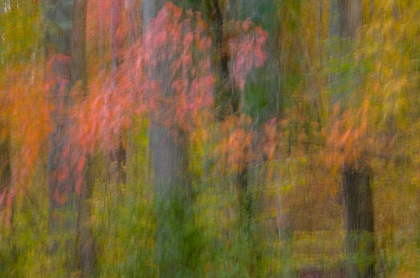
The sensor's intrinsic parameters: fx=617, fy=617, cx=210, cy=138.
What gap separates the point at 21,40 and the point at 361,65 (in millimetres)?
4316

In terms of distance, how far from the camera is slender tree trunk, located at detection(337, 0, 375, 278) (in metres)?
5.98

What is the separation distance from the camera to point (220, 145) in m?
6.47

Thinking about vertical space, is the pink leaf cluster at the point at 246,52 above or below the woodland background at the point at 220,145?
above

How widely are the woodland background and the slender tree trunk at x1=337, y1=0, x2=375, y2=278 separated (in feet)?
0.05

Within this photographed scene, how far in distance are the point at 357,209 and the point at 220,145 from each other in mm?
1536

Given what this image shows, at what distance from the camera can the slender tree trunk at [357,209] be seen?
235 inches

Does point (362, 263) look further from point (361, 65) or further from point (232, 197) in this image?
point (361, 65)

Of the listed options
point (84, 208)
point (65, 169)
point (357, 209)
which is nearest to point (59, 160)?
point (65, 169)

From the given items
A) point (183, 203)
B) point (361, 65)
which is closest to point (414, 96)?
point (361, 65)

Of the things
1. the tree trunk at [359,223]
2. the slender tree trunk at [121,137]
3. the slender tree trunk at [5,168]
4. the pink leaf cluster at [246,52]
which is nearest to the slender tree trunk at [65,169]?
the slender tree trunk at [121,137]

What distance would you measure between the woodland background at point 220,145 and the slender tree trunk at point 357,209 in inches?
0.6

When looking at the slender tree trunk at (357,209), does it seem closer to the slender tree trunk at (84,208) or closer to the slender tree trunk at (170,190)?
the slender tree trunk at (170,190)

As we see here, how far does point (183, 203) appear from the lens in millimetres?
6176

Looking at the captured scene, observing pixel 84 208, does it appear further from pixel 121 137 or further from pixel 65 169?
pixel 121 137
